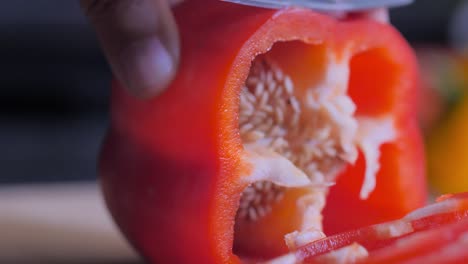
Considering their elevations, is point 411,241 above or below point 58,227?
below

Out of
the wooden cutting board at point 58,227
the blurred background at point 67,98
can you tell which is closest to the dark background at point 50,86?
the blurred background at point 67,98

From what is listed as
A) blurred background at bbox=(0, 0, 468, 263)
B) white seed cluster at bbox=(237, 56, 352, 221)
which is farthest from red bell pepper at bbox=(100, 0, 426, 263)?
blurred background at bbox=(0, 0, 468, 263)

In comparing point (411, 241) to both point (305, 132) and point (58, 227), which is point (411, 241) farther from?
point (58, 227)

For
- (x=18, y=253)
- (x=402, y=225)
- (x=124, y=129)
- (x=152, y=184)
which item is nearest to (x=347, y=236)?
(x=402, y=225)

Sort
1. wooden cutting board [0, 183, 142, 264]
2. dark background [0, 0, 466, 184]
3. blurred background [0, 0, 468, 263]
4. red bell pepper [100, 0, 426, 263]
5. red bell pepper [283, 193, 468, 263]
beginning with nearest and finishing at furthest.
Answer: red bell pepper [283, 193, 468, 263], red bell pepper [100, 0, 426, 263], wooden cutting board [0, 183, 142, 264], blurred background [0, 0, 468, 263], dark background [0, 0, 466, 184]

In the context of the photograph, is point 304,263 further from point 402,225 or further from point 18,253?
point 18,253

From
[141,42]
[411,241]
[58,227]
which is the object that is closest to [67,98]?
[58,227]

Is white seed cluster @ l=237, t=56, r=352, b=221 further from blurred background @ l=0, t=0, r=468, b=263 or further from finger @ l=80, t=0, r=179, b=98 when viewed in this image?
blurred background @ l=0, t=0, r=468, b=263
